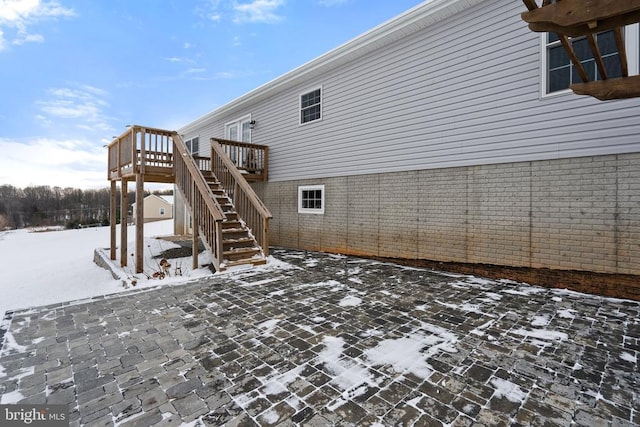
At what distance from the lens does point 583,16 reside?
6.14 ft

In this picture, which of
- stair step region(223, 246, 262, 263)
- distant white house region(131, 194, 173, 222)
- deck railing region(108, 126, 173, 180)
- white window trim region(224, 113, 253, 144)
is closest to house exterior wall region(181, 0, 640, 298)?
stair step region(223, 246, 262, 263)

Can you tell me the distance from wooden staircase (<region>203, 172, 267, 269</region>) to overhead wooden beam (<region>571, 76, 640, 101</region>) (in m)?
5.60

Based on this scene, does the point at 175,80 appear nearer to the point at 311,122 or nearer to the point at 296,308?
the point at 311,122

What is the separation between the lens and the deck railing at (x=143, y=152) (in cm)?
661

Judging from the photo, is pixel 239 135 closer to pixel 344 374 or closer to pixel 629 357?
pixel 344 374

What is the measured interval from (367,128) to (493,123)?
2.83 m

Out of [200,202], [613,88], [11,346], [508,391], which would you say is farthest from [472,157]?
[11,346]

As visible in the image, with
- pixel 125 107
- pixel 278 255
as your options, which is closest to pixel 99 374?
pixel 278 255

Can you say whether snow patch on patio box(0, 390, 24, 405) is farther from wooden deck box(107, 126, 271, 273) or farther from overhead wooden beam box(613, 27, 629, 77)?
overhead wooden beam box(613, 27, 629, 77)

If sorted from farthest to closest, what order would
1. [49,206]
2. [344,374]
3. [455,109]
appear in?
1. [49,206]
2. [455,109]
3. [344,374]

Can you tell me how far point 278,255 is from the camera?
778 cm

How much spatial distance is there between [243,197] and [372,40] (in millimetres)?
4838

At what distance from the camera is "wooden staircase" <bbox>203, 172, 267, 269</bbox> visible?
6086mm

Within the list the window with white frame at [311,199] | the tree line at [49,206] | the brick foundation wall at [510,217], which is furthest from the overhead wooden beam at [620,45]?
the tree line at [49,206]
